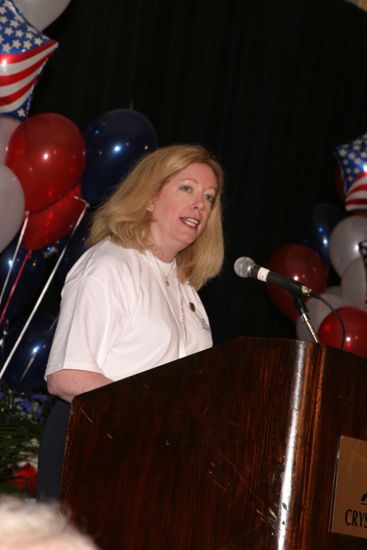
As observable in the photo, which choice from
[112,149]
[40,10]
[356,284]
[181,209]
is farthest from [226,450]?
[356,284]

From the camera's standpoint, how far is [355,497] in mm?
1526

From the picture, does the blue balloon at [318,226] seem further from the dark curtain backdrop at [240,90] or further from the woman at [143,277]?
the woman at [143,277]

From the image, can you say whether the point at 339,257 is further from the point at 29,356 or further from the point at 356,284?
the point at 29,356

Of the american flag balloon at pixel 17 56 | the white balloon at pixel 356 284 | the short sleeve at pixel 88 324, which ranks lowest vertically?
the white balloon at pixel 356 284

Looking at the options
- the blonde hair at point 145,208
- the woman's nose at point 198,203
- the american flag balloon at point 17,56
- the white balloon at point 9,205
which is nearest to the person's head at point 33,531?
the blonde hair at point 145,208

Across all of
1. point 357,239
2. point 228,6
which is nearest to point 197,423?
point 357,239

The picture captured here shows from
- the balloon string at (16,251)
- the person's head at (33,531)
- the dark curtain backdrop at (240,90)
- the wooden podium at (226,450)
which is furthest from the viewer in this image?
the dark curtain backdrop at (240,90)

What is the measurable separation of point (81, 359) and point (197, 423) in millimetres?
493

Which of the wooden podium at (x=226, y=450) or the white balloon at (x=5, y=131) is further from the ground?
the white balloon at (x=5, y=131)

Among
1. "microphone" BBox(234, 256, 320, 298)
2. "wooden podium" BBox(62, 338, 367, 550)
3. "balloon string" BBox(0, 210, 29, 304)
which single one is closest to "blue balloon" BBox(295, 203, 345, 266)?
"balloon string" BBox(0, 210, 29, 304)

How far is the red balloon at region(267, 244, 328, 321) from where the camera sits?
4836mm

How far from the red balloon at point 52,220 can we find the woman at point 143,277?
1172 millimetres

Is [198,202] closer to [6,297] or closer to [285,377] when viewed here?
[285,377]

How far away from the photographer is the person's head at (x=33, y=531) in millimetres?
478
